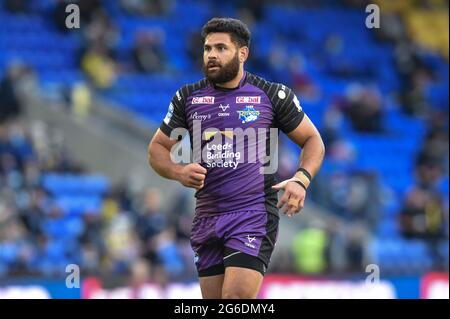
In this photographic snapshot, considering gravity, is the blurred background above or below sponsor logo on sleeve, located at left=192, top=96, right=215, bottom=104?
above

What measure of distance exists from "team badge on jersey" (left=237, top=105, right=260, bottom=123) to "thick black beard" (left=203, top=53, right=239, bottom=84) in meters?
0.25

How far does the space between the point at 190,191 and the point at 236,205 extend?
10967mm

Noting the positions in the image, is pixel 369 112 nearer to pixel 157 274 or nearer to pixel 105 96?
pixel 105 96

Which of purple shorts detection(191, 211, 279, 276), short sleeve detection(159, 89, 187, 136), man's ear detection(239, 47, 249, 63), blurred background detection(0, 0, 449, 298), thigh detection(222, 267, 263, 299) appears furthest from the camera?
blurred background detection(0, 0, 449, 298)

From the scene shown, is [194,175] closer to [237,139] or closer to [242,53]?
[237,139]

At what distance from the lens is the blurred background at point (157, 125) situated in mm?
16094

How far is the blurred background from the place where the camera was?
16.1m

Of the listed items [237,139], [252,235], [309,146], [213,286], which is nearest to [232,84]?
[237,139]

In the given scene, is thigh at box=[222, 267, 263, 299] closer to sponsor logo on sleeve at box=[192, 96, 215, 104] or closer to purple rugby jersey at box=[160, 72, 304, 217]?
purple rugby jersey at box=[160, 72, 304, 217]

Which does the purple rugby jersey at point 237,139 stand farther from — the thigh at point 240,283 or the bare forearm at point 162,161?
the thigh at point 240,283

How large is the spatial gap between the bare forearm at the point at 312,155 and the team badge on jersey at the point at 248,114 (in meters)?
0.45

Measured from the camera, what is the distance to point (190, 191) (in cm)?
1920

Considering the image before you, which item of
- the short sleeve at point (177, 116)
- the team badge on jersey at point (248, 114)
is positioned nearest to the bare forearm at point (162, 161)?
the short sleeve at point (177, 116)

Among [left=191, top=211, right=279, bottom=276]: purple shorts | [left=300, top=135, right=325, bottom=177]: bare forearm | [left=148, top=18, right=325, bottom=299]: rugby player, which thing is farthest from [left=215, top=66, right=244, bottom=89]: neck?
[left=191, top=211, right=279, bottom=276]: purple shorts
